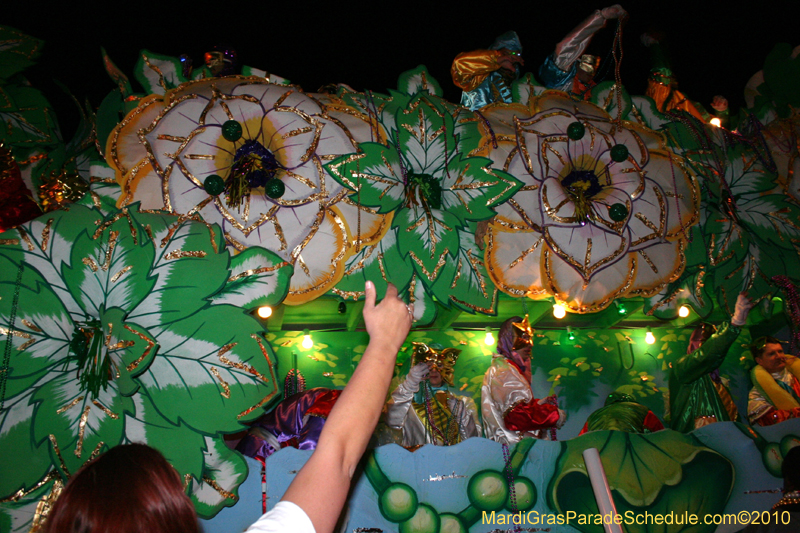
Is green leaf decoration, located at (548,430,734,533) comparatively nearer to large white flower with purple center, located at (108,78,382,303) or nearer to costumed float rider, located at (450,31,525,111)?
large white flower with purple center, located at (108,78,382,303)

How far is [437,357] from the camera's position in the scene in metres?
3.03

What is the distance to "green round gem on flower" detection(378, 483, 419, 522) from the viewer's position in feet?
5.95

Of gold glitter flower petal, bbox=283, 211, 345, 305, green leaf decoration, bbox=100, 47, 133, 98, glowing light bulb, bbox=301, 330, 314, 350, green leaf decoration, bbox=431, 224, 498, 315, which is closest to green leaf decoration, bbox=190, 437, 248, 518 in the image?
gold glitter flower petal, bbox=283, 211, 345, 305

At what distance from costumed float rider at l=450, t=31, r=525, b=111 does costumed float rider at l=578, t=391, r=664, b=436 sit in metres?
1.53

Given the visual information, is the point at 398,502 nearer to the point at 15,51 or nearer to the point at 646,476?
the point at 646,476

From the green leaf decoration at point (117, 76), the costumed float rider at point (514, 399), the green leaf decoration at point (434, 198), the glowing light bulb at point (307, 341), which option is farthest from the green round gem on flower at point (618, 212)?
the glowing light bulb at point (307, 341)

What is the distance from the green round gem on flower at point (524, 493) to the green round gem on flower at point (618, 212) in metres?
1.02

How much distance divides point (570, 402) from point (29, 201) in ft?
10.1

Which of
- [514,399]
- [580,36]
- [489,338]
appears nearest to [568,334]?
[489,338]

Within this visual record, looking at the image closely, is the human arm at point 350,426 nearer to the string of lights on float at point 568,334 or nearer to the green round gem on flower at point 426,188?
the green round gem on flower at point 426,188

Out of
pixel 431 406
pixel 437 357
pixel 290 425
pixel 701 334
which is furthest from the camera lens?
pixel 701 334

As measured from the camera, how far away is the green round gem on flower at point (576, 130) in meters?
2.27

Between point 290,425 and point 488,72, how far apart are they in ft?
5.61

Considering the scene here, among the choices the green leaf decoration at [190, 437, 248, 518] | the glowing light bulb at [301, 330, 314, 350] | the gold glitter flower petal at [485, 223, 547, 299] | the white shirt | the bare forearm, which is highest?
the bare forearm
